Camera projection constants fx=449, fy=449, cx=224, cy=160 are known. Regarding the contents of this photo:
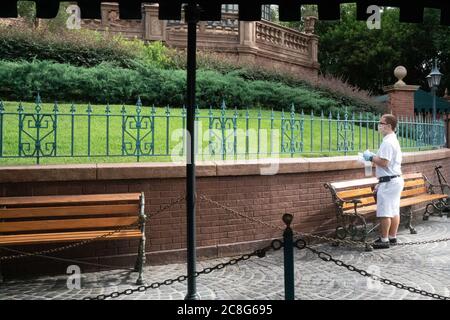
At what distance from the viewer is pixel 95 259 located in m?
5.75

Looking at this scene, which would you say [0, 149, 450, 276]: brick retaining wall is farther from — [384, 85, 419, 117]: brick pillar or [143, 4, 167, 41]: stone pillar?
[143, 4, 167, 41]: stone pillar

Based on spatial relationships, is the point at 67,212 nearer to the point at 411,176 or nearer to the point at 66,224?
the point at 66,224

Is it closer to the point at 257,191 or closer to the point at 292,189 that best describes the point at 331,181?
the point at 292,189

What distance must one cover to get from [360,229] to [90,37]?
1106cm

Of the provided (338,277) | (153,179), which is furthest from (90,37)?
(338,277)

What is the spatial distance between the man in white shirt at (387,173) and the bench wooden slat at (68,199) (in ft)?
11.7

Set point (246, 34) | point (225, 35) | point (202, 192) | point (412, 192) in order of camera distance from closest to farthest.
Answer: point (202, 192), point (412, 192), point (246, 34), point (225, 35)

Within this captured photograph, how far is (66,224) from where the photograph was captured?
17.5ft

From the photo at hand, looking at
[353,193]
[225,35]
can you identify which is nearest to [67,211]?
[353,193]

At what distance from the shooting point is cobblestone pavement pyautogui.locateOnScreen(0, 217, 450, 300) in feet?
15.8

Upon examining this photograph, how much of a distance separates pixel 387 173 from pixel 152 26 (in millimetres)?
14603

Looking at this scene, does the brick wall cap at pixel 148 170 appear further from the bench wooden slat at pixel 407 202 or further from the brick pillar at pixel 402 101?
the brick pillar at pixel 402 101

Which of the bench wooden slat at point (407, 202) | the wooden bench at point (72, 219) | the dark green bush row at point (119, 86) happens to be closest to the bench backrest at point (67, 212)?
the wooden bench at point (72, 219)

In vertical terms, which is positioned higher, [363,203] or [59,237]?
[363,203]
